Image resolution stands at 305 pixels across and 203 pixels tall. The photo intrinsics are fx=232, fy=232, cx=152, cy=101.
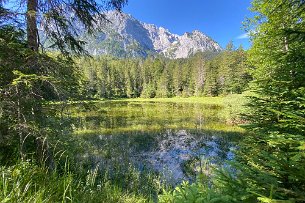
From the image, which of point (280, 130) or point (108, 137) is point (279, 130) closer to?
point (280, 130)

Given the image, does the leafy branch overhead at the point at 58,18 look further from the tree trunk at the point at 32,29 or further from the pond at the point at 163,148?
the pond at the point at 163,148

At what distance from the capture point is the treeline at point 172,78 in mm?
67625

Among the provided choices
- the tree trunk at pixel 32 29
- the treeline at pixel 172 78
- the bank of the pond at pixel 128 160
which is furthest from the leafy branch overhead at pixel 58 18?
the treeline at pixel 172 78

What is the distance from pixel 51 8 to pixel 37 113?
3005 mm

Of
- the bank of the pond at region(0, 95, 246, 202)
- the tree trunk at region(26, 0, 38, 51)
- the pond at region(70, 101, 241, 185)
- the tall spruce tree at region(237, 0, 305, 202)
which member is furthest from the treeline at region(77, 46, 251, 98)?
the tree trunk at region(26, 0, 38, 51)

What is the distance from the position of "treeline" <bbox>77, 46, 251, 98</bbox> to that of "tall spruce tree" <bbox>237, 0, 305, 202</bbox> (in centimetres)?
5833

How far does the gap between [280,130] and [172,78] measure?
291 ft

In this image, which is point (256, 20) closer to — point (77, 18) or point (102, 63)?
point (77, 18)

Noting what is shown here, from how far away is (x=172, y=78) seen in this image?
302 feet

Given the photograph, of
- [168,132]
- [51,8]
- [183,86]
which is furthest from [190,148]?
[183,86]

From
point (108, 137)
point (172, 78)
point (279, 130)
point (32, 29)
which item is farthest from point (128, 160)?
point (172, 78)

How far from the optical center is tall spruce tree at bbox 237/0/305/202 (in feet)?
6.23

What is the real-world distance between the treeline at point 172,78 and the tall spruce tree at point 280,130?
58330 mm

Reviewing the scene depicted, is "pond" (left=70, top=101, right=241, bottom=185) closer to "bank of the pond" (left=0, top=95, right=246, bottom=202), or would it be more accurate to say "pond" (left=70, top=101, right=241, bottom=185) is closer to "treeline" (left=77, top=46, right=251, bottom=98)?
"bank of the pond" (left=0, top=95, right=246, bottom=202)
